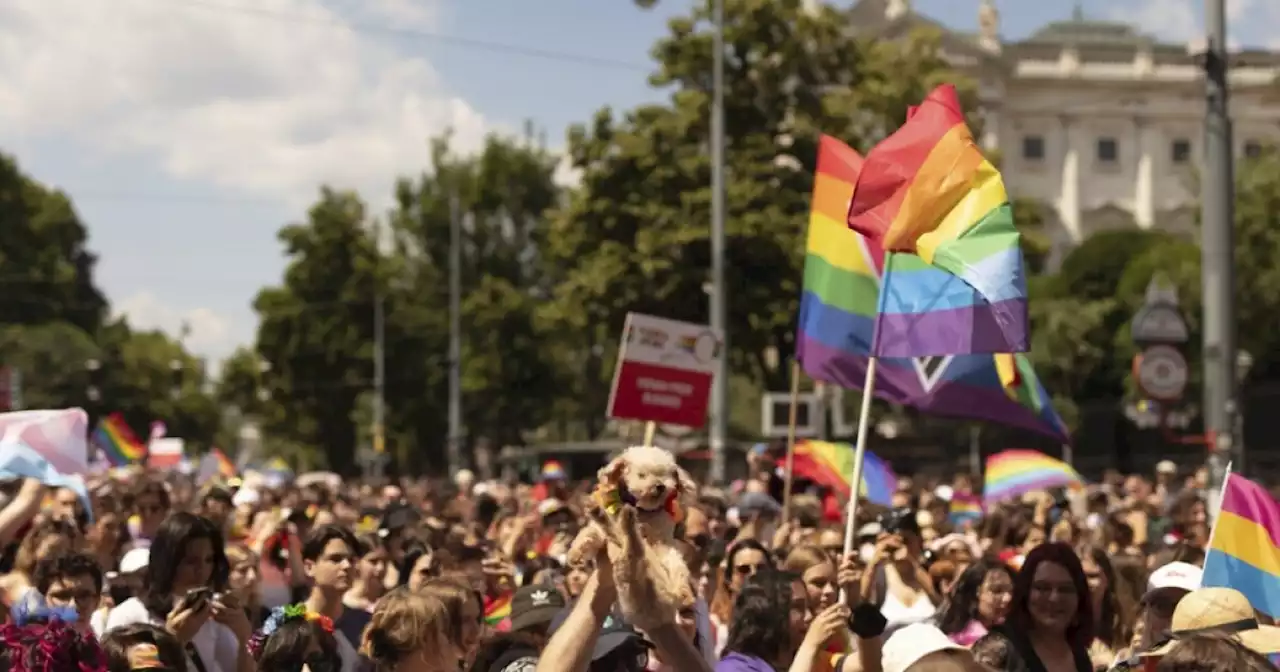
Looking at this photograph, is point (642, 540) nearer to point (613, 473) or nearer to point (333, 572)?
point (613, 473)

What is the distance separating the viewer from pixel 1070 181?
9806cm

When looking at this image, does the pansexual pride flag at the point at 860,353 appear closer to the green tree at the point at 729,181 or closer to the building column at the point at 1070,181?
the green tree at the point at 729,181

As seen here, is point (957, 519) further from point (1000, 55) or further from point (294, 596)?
point (1000, 55)

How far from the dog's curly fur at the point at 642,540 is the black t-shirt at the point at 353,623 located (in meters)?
3.97

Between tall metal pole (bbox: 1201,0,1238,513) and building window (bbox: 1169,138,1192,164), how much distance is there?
3355 inches

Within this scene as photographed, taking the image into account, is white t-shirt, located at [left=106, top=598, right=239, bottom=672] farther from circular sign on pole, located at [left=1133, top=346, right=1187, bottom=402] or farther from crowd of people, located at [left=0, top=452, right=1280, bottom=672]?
circular sign on pole, located at [left=1133, top=346, right=1187, bottom=402]

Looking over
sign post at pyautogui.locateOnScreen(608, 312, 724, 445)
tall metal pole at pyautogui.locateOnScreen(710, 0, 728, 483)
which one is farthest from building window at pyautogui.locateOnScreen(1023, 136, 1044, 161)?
sign post at pyautogui.locateOnScreen(608, 312, 724, 445)

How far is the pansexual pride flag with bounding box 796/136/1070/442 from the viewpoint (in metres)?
11.8

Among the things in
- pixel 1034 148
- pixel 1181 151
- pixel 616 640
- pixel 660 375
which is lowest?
pixel 616 640

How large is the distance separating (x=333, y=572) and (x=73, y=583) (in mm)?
971

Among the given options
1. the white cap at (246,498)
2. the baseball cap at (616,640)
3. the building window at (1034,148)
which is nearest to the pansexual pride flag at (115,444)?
the white cap at (246,498)

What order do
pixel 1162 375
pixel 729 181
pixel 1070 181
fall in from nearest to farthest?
pixel 1162 375, pixel 729 181, pixel 1070 181

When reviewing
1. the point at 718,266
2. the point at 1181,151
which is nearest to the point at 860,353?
the point at 718,266

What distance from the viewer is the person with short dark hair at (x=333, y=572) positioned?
26.6ft
